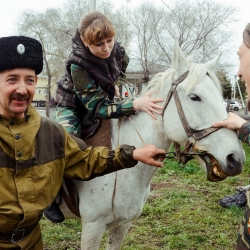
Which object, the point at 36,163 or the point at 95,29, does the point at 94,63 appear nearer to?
the point at 95,29

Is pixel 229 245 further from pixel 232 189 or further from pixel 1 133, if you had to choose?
pixel 1 133

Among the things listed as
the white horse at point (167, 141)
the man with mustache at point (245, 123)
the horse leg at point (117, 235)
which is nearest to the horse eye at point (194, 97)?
the white horse at point (167, 141)

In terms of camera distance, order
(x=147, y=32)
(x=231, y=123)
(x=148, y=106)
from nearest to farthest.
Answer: (x=231, y=123)
(x=148, y=106)
(x=147, y=32)

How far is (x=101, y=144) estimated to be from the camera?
2908mm

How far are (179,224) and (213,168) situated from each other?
275 cm

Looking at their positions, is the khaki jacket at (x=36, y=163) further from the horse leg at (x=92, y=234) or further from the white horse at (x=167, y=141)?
the horse leg at (x=92, y=234)

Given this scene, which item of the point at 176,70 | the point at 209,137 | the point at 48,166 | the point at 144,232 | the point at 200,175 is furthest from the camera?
the point at 200,175

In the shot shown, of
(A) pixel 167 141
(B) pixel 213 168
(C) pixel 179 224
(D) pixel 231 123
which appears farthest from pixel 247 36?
(C) pixel 179 224

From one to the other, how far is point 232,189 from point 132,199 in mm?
4215

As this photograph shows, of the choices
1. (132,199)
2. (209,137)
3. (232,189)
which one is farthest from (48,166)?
(232,189)

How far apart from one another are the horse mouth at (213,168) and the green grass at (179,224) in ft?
7.24

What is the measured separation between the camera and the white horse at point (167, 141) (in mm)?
2432

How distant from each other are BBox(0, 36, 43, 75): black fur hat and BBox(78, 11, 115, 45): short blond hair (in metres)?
0.68

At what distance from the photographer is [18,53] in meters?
2.02
